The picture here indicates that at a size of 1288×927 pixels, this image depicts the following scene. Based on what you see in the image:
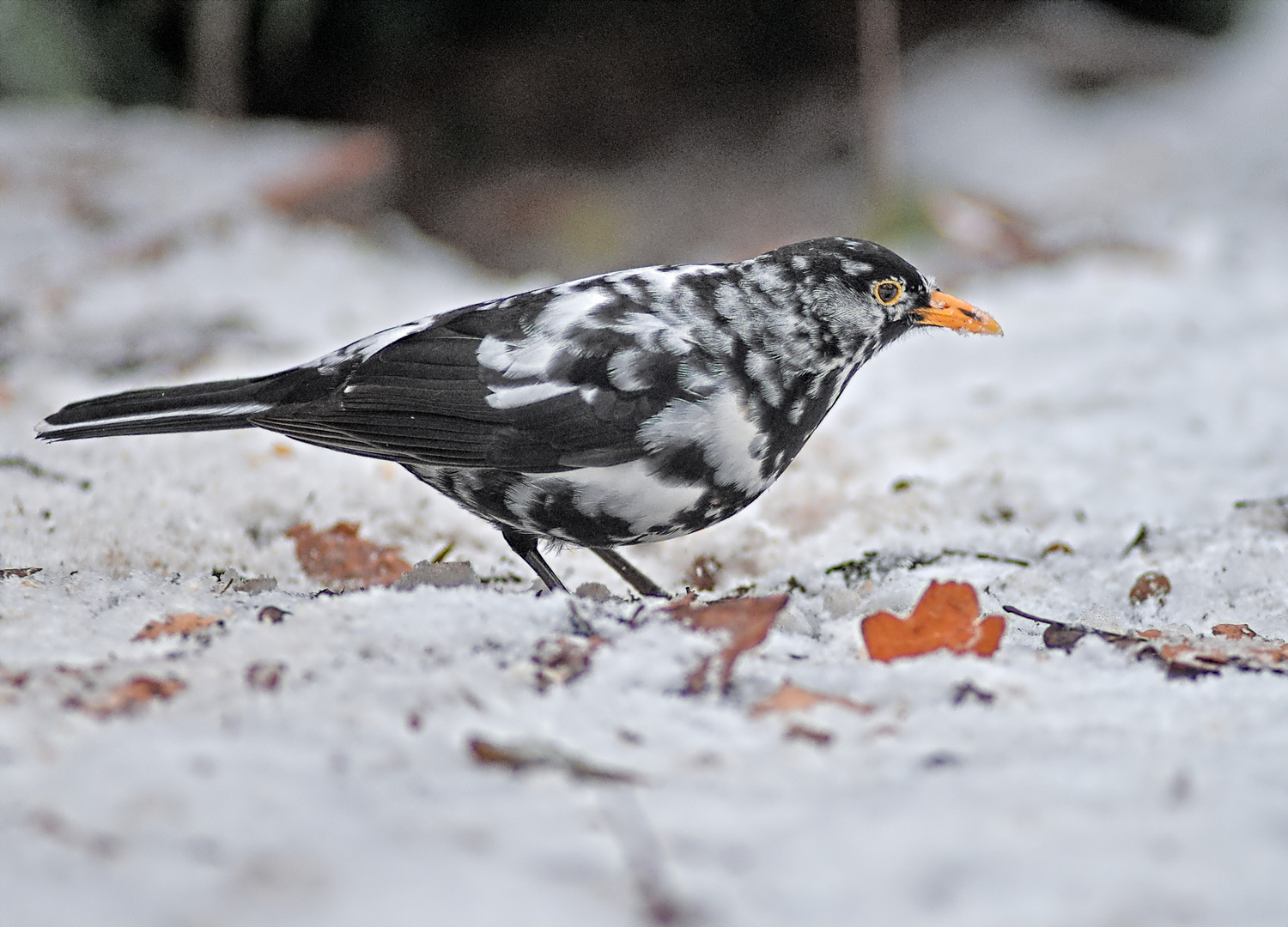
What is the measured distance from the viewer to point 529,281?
20.8ft

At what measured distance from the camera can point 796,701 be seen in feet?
5.79

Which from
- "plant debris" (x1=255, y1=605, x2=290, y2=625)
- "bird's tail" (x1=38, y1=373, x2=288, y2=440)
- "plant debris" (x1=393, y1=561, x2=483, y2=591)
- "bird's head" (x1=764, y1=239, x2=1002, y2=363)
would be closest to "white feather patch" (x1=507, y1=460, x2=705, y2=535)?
"plant debris" (x1=393, y1=561, x2=483, y2=591)

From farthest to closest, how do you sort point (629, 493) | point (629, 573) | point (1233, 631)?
point (629, 573), point (629, 493), point (1233, 631)

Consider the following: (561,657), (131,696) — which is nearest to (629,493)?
(561,657)

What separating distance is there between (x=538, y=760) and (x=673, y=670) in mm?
407

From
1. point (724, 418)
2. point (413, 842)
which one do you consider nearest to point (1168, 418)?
point (724, 418)

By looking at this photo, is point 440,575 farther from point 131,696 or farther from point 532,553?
point 131,696

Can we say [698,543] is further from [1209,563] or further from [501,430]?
[1209,563]

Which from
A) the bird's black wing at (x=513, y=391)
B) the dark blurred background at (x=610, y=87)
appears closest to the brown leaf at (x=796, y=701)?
the bird's black wing at (x=513, y=391)

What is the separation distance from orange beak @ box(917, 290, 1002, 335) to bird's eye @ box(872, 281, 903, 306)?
114 mm

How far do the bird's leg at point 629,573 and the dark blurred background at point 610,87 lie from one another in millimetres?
5376

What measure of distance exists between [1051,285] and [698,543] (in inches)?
134

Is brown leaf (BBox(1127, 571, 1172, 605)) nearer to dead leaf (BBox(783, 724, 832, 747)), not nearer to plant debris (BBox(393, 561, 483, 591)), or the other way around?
dead leaf (BBox(783, 724, 832, 747))

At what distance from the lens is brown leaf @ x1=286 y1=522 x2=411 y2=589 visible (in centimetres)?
294
